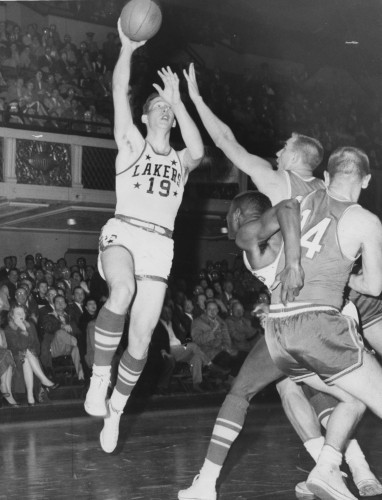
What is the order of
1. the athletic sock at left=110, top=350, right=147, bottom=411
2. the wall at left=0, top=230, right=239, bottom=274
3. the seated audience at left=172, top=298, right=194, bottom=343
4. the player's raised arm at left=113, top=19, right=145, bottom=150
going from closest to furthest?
the player's raised arm at left=113, top=19, right=145, bottom=150 < the athletic sock at left=110, top=350, right=147, bottom=411 < the seated audience at left=172, top=298, right=194, bottom=343 < the wall at left=0, top=230, right=239, bottom=274

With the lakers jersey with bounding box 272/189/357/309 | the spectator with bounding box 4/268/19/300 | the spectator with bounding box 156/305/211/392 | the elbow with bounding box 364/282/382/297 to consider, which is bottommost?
the spectator with bounding box 156/305/211/392

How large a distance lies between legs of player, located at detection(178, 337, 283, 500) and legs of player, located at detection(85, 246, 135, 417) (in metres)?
0.83

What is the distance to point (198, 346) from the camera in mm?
11359

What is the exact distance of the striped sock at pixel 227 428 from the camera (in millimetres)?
4422

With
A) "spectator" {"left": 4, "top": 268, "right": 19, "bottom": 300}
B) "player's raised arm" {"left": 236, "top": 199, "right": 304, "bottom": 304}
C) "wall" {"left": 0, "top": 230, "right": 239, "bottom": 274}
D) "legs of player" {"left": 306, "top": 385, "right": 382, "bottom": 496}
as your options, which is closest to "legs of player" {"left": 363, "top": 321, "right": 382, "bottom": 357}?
"legs of player" {"left": 306, "top": 385, "right": 382, "bottom": 496}

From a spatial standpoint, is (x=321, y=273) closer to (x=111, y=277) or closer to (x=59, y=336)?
(x=111, y=277)

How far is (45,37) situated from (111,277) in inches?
445

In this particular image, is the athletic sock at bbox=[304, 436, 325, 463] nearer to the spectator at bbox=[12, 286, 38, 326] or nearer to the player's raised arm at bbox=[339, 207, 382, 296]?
the player's raised arm at bbox=[339, 207, 382, 296]

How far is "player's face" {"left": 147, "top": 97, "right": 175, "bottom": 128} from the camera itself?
5.43 metres

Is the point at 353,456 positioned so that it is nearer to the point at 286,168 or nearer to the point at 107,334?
the point at 107,334

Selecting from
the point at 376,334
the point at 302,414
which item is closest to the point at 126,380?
the point at 302,414

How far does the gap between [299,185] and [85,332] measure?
243 inches

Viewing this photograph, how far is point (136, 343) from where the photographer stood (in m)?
5.32

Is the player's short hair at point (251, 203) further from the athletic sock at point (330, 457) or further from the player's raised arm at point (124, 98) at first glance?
the athletic sock at point (330, 457)
